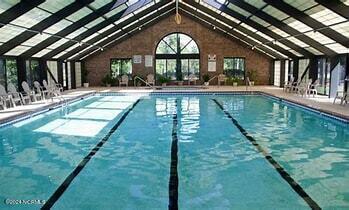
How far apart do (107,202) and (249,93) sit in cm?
1359

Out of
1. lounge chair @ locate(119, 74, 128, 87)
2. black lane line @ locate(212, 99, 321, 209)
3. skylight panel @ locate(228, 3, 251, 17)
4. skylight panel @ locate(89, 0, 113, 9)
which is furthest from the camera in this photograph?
lounge chair @ locate(119, 74, 128, 87)

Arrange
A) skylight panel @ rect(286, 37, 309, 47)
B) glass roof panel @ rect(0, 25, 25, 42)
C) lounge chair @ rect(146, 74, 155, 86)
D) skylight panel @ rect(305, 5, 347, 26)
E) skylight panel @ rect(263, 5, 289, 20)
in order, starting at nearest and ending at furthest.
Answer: skylight panel @ rect(305, 5, 347, 26), glass roof panel @ rect(0, 25, 25, 42), skylight panel @ rect(263, 5, 289, 20), skylight panel @ rect(286, 37, 309, 47), lounge chair @ rect(146, 74, 155, 86)

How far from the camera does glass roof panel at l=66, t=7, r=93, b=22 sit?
1082 cm

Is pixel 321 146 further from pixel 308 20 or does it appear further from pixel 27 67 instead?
pixel 27 67

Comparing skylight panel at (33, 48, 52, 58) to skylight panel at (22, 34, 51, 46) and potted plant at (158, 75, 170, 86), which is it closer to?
skylight panel at (22, 34, 51, 46)

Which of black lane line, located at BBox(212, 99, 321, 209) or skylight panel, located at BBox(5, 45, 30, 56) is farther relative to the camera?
skylight panel, located at BBox(5, 45, 30, 56)

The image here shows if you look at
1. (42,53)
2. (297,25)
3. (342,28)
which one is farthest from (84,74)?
(342,28)

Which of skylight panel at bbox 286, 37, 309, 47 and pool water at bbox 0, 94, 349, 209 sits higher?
skylight panel at bbox 286, 37, 309, 47

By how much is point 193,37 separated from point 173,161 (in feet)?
51.8

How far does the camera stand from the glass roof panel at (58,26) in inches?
442

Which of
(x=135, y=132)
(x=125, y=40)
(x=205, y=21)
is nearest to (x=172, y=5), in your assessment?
(x=205, y=21)

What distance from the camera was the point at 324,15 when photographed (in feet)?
32.5

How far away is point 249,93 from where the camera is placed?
16797mm

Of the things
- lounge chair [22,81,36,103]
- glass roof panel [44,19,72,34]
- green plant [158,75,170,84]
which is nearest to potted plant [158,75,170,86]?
green plant [158,75,170,84]
